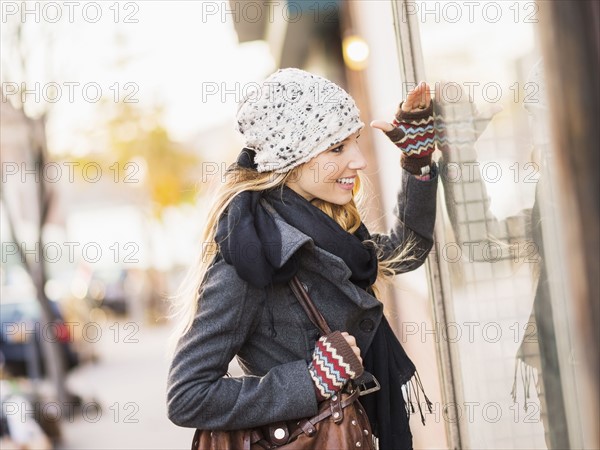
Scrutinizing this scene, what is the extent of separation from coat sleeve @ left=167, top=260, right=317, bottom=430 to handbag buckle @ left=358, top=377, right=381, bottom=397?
0.19 m

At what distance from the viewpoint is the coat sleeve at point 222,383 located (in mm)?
2318

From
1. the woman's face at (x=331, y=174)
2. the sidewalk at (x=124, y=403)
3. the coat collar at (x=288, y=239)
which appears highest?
the woman's face at (x=331, y=174)

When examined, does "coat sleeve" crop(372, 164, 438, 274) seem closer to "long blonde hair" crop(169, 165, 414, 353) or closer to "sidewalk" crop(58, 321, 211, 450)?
A: "long blonde hair" crop(169, 165, 414, 353)

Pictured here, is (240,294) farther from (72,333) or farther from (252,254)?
(72,333)

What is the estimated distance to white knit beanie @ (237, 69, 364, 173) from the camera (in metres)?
2.56

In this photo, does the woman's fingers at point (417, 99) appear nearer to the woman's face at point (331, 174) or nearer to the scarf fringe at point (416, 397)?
the woman's face at point (331, 174)

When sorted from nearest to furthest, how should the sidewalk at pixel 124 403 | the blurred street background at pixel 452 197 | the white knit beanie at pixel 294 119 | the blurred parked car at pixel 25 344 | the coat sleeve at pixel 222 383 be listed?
the blurred street background at pixel 452 197 → the coat sleeve at pixel 222 383 → the white knit beanie at pixel 294 119 → the sidewalk at pixel 124 403 → the blurred parked car at pixel 25 344

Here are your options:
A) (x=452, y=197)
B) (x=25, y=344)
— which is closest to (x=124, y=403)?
(x=25, y=344)

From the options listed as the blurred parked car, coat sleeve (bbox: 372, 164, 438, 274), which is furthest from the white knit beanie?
the blurred parked car

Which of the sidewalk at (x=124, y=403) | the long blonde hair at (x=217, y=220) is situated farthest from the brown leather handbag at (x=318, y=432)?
the sidewalk at (x=124, y=403)

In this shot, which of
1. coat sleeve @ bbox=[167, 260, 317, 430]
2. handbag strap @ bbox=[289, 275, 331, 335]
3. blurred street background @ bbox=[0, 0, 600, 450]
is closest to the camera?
blurred street background @ bbox=[0, 0, 600, 450]

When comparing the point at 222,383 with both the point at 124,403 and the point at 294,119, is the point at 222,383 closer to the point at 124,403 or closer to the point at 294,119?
the point at 294,119

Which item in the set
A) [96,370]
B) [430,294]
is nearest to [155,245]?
[96,370]

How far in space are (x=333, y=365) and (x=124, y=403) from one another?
920cm
